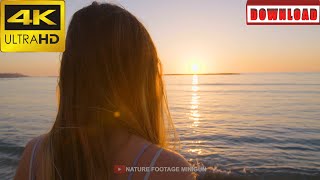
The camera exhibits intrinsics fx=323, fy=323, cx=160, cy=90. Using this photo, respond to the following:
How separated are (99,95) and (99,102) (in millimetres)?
28

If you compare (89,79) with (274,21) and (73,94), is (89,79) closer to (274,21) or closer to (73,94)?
(73,94)

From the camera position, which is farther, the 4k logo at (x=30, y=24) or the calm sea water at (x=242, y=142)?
the calm sea water at (x=242, y=142)

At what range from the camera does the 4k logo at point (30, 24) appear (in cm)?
412

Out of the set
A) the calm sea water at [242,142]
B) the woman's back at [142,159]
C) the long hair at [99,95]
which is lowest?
the calm sea water at [242,142]

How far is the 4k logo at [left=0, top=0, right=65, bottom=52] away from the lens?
412 cm

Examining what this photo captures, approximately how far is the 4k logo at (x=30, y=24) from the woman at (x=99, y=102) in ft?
8.96

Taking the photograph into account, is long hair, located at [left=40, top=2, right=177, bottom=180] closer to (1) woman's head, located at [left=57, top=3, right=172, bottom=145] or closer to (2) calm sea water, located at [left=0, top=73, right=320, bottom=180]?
(1) woman's head, located at [left=57, top=3, right=172, bottom=145]

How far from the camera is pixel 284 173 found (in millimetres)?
9047

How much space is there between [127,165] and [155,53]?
0.51m

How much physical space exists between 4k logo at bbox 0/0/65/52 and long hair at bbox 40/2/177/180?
8.97ft

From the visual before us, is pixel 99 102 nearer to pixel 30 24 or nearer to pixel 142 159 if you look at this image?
pixel 142 159

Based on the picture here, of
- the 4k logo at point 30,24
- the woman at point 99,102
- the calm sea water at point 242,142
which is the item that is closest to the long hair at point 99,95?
the woman at point 99,102

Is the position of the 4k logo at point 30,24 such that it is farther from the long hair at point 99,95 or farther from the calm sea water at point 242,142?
the calm sea water at point 242,142

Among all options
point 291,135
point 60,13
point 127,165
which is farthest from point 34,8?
point 291,135
